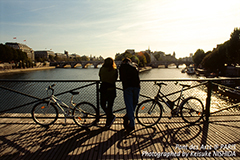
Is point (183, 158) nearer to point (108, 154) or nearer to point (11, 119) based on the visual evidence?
point (108, 154)

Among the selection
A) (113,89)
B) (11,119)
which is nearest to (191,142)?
(113,89)

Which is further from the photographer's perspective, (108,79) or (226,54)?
(226,54)

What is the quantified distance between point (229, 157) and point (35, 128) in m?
4.79

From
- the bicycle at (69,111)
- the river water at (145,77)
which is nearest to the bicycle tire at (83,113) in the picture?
the bicycle at (69,111)

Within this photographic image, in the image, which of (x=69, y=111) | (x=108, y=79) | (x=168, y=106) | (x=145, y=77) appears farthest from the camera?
(x=145, y=77)

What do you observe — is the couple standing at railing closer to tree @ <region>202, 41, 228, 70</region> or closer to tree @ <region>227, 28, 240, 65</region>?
tree @ <region>227, 28, 240, 65</region>

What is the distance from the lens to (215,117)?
18.0 ft

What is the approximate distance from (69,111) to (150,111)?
7.59ft

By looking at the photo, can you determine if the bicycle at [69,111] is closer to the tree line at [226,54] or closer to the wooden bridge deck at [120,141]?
the wooden bridge deck at [120,141]

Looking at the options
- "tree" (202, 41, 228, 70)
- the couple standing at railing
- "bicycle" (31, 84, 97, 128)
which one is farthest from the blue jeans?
"tree" (202, 41, 228, 70)

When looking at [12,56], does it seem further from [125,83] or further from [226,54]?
[125,83]

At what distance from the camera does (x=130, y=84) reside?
4.21 meters

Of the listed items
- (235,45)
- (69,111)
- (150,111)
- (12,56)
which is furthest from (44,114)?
(12,56)

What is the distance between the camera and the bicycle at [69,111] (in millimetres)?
4749
